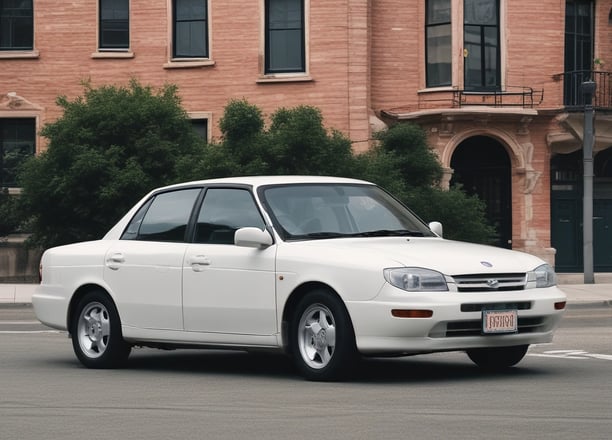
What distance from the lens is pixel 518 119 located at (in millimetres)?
35719

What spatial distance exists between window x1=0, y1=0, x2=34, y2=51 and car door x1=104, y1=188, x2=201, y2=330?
2448 cm

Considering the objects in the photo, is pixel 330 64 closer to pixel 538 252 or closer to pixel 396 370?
pixel 538 252

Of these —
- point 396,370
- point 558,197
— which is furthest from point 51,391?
point 558,197

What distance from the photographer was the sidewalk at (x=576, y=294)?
83.5 ft

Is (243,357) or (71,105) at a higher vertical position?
(71,105)

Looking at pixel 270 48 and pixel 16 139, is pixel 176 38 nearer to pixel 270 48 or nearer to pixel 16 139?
pixel 270 48

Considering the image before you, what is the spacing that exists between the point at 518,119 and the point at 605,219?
4.19 metres

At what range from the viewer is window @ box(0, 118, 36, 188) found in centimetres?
3684

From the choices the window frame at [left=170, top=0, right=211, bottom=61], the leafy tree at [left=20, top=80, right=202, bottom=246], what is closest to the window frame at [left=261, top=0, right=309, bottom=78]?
the window frame at [left=170, top=0, right=211, bottom=61]

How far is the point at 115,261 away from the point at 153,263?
519 mm

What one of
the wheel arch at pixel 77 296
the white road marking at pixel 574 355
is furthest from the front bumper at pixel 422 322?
the wheel arch at pixel 77 296

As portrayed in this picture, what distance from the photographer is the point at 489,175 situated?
37.2 m

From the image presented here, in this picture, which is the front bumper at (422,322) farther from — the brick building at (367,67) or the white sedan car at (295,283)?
the brick building at (367,67)

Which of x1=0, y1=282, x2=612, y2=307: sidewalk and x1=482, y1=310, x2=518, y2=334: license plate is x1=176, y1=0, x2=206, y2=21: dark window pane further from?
x1=482, y1=310, x2=518, y2=334: license plate
